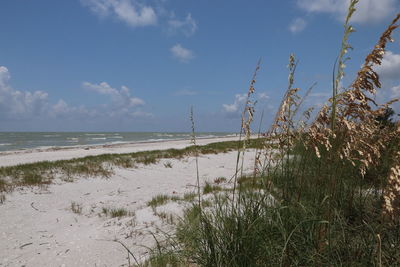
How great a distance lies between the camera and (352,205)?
10.3 feet

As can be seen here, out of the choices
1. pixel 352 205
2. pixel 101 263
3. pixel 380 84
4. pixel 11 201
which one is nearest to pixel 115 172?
pixel 11 201

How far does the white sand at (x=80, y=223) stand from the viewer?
3.85 metres

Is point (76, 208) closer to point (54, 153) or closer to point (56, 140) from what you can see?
point (54, 153)

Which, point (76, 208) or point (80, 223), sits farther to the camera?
point (76, 208)

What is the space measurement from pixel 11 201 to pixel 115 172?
158 inches

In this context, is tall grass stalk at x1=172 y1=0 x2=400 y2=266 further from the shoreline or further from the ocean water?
the ocean water

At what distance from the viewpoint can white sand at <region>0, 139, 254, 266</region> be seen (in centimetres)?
385

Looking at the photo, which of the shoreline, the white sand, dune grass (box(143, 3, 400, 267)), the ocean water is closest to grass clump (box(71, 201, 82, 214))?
the white sand

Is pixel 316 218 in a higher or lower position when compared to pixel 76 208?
higher

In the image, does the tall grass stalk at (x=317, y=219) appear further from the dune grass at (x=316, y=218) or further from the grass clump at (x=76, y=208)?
the grass clump at (x=76, y=208)

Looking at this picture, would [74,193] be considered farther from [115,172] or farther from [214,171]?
[214,171]

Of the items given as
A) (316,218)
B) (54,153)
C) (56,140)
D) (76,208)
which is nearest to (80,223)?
(76,208)

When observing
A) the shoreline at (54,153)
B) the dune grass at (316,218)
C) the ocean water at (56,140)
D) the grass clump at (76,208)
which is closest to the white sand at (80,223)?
the grass clump at (76,208)

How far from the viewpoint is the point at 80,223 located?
536 centimetres
